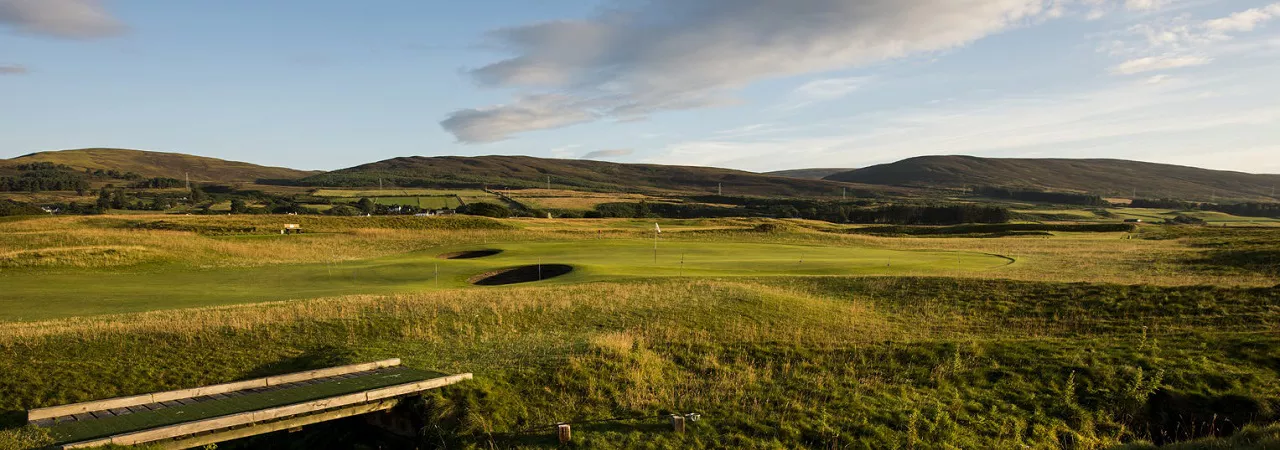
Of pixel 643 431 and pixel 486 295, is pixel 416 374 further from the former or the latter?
pixel 486 295

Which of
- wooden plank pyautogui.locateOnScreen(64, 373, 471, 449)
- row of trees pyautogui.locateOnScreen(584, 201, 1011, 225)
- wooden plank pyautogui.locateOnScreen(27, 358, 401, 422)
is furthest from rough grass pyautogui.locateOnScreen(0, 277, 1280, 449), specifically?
row of trees pyautogui.locateOnScreen(584, 201, 1011, 225)

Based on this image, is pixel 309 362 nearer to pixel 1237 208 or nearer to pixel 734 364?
pixel 734 364

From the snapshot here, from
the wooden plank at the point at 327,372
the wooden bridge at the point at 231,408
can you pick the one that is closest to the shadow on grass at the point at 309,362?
the wooden plank at the point at 327,372

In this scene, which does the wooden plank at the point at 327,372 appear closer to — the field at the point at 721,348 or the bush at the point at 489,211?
the field at the point at 721,348

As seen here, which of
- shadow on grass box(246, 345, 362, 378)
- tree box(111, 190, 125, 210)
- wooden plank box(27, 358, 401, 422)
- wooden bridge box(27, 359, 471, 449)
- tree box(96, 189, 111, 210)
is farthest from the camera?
tree box(111, 190, 125, 210)

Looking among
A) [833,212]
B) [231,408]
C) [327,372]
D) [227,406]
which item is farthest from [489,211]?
[231,408]

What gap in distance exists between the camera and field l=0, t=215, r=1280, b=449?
1270cm

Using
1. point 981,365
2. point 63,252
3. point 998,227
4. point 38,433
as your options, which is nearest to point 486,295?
point 38,433

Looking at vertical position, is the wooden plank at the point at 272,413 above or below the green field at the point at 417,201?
below

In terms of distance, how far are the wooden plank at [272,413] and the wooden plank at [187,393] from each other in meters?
1.86

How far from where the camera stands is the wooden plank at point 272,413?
34.0 feet

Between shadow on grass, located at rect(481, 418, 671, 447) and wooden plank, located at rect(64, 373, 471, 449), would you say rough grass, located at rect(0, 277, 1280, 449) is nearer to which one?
shadow on grass, located at rect(481, 418, 671, 447)

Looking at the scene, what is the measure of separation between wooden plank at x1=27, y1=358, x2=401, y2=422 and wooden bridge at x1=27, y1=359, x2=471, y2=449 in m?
0.01

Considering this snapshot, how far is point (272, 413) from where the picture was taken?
11500 mm
